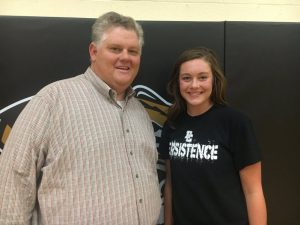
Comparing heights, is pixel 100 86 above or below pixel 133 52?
below

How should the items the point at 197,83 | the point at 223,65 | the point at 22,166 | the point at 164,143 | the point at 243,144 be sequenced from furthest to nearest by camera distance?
the point at 223,65, the point at 164,143, the point at 197,83, the point at 243,144, the point at 22,166

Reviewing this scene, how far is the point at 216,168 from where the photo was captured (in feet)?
4.88

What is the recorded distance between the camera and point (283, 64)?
6.42 feet

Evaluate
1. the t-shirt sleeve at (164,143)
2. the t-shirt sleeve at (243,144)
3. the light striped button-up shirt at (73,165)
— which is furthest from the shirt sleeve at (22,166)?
the t-shirt sleeve at (243,144)

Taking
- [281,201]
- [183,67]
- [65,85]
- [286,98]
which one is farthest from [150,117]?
[281,201]

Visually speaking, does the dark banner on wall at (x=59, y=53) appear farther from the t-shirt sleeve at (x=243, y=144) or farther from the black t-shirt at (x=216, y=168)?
the t-shirt sleeve at (x=243, y=144)

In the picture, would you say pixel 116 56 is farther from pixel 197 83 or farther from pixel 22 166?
pixel 22 166

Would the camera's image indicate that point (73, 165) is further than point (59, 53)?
No

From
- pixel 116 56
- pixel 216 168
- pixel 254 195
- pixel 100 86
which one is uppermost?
pixel 116 56

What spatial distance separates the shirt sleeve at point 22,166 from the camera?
4.02 ft

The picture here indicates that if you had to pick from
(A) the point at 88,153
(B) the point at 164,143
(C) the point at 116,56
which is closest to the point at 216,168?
(B) the point at 164,143

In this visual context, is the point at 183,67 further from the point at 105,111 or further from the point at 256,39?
the point at 256,39

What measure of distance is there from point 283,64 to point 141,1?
3.31 feet

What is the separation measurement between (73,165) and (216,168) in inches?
26.9
